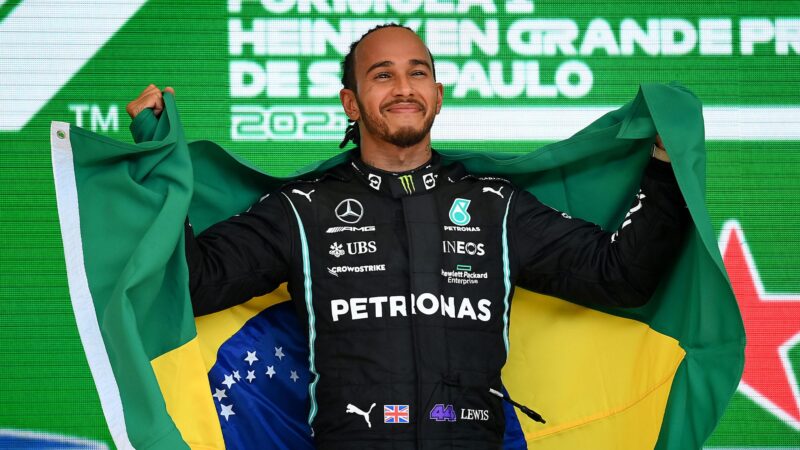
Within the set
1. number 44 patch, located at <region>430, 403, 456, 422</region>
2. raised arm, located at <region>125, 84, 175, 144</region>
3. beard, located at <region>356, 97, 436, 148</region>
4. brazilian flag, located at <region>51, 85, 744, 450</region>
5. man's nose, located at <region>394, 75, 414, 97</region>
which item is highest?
man's nose, located at <region>394, 75, 414, 97</region>

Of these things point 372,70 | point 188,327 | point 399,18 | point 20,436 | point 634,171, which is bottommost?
point 20,436

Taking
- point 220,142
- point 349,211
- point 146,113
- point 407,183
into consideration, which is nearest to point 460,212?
point 407,183

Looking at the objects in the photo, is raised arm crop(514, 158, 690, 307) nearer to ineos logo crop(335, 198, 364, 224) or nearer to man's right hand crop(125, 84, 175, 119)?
ineos logo crop(335, 198, 364, 224)

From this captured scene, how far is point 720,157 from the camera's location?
11.8ft

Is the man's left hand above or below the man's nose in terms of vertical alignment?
below

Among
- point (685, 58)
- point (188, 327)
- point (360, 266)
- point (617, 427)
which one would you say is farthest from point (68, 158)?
point (685, 58)

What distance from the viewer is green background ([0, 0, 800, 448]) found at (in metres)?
3.49

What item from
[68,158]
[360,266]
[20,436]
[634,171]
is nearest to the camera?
[68,158]

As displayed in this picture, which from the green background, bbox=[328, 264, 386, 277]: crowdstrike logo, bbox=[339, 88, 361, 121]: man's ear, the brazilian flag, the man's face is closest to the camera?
the brazilian flag

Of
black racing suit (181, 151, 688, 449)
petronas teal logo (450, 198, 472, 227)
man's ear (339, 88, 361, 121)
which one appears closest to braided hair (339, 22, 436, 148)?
man's ear (339, 88, 361, 121)

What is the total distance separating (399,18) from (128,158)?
54.1 inches

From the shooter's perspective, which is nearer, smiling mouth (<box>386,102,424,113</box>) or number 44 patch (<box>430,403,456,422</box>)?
number 44 patch (<box>430,403,456,422</box>)

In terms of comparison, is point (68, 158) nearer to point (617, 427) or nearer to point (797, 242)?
point (617, 427)

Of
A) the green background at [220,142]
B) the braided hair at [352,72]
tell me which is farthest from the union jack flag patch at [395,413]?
the green background at [220,142]
